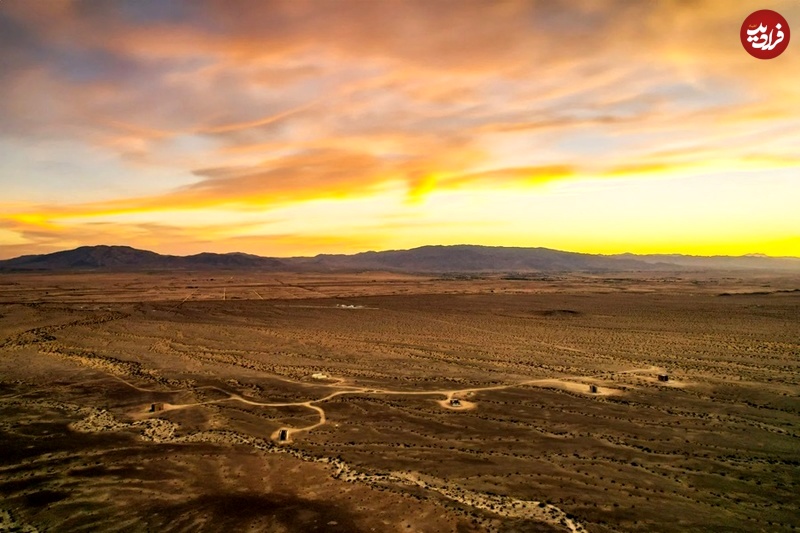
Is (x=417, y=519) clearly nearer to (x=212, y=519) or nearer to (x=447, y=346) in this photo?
(x=212, y=519)

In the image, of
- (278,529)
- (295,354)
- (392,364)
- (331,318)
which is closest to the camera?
(278,529)

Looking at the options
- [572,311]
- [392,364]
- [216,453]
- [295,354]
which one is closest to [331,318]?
[295,354]

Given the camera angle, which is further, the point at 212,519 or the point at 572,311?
the point at 572,311

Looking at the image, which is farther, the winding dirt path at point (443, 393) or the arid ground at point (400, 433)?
the winding dirt path at point (443, 393)

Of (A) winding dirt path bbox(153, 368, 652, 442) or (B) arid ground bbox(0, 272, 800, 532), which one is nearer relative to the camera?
(B) arid ground bbox(0, 272, 800, 532)

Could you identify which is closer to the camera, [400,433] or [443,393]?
[400,433]

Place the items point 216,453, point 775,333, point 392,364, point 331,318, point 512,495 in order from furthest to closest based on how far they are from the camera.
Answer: point 331,318 → point 775,333 → point 392,364 → point 216,453 → point 512,495

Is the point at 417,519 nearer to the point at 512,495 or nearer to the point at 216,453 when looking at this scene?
the point at 512,495
